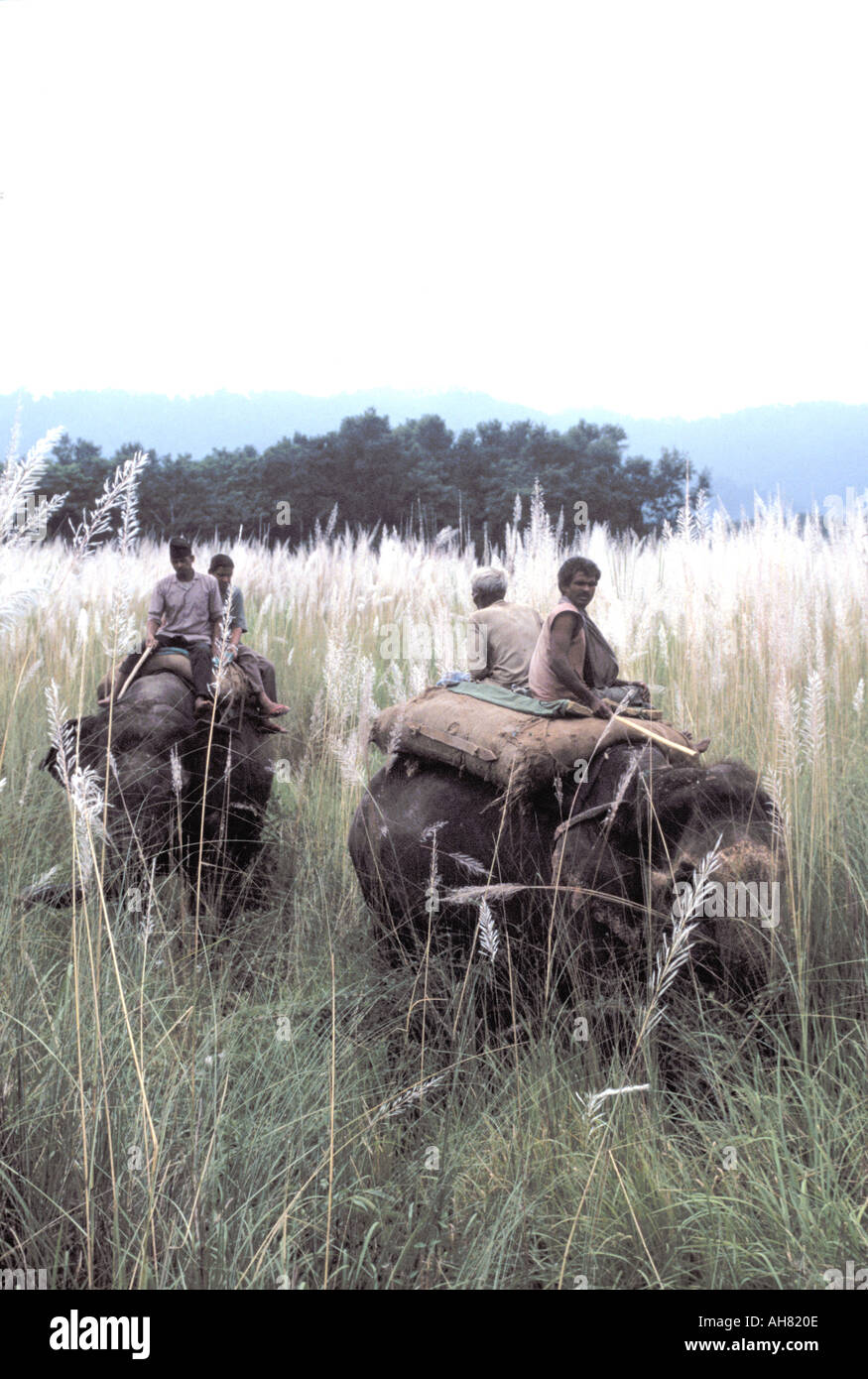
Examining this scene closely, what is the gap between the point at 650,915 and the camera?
2818 mm

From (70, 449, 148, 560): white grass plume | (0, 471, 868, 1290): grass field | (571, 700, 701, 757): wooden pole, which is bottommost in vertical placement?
(0, 471, 868, 1290): grass field

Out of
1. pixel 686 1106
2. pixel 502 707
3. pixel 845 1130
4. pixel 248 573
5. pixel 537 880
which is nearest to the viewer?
pixel 845 1130

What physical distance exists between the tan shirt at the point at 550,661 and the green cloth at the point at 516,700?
42 millimetres

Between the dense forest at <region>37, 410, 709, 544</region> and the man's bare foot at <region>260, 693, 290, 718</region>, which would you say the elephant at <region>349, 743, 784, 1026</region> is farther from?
the dense forest at <region>37, 410, 709, 544</region>

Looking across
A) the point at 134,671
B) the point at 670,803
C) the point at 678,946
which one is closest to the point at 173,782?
the point at 134,671

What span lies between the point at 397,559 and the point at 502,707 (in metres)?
5.76

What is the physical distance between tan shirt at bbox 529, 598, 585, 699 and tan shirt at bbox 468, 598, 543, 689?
53 cm

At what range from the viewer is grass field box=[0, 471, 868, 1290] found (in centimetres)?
194

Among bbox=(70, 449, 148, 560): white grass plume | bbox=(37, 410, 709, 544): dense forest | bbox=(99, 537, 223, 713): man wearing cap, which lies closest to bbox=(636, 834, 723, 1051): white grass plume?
bbox=(70, 449, 148, 560): white grass plume

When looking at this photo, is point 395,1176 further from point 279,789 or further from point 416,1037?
point 279,789

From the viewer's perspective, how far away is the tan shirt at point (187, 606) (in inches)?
192

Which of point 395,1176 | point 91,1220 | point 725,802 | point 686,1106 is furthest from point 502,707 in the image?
point 91,1220

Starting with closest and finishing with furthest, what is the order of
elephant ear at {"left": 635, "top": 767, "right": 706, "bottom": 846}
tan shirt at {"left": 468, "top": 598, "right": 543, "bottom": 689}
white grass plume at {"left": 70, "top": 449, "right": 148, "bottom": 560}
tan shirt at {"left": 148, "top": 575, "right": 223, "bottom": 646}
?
white grass plume at {"left": 70, "top": 449, "right": 148, "bottom": 560} → elephant ear at {"left": 635, "top": 767, "right": 706, "bottom": 846} → tan shirt at {"left": 468, "top": 598, "right": 543, "bottom": 689} → tan shirt at {"left": 148, "top": 575, "right": 223, "bottom": 646}

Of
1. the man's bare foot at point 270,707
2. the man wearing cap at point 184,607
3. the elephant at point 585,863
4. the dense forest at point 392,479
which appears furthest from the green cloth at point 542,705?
the dense forest at point 392,479
